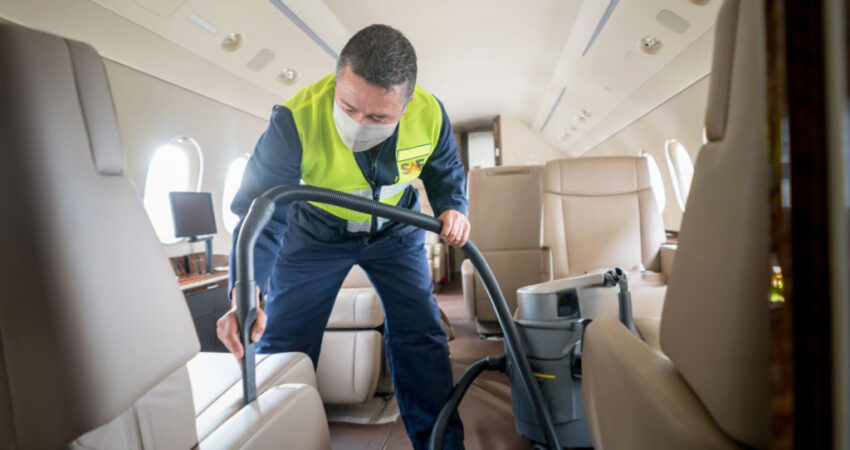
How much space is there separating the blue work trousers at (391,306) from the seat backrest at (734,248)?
3.72ft

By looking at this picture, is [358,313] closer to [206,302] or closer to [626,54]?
[206,302]

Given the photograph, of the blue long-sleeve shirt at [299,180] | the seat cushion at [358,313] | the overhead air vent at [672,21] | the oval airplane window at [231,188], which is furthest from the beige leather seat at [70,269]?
the oval airplane window at [231,188]

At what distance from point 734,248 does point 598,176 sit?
2393mm

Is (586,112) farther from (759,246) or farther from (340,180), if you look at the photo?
(759,246)

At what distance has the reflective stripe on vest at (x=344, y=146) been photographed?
4.49 ft

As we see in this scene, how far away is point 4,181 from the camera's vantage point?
44 cm

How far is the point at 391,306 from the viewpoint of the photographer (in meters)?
1.59

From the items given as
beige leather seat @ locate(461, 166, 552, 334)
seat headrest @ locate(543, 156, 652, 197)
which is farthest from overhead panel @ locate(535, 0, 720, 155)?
beige leather seat @ locate(461, 166, 552, 334)

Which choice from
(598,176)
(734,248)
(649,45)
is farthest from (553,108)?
(734,248)

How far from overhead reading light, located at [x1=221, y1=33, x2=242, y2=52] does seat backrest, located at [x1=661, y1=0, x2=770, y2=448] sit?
327 cm

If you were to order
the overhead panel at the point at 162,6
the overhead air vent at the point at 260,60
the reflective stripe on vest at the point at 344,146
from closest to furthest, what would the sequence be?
the reflective stripe on vest at the point at 344,146
the overhead panel at the point at 162,6
the overhead air vent at the point at 260,60

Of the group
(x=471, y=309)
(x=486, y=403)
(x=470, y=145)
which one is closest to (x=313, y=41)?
(x=471, y=309)

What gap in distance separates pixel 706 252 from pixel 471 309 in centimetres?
264

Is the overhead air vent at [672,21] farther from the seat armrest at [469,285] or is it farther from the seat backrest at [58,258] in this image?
the seat backrest at [58,258]
